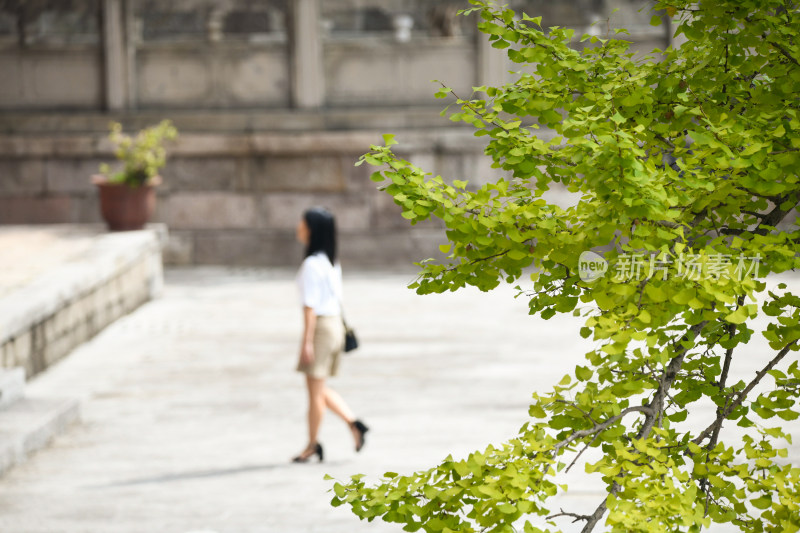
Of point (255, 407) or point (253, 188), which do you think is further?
point (253, 188)

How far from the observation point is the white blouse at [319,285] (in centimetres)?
801

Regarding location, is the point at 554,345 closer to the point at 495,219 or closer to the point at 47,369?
the point at 47,369

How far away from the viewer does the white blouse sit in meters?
8.01

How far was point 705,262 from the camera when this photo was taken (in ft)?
10.4

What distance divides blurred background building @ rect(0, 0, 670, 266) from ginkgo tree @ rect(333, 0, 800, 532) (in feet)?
48.3

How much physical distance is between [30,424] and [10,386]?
78 cm

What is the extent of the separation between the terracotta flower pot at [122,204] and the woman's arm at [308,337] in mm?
8622

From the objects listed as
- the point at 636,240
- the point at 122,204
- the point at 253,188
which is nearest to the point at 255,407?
the point at 636,240

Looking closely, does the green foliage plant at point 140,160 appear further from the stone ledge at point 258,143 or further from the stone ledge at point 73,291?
the stone ledge at point 258,143

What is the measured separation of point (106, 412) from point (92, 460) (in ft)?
4.89

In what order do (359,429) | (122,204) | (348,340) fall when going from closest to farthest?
(359,429) < (348,340) < (122,204)

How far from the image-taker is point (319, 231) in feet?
26.5

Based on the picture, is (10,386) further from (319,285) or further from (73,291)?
(73,291)

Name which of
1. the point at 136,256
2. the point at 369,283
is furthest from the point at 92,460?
the point at 369,283
